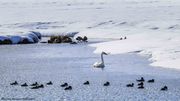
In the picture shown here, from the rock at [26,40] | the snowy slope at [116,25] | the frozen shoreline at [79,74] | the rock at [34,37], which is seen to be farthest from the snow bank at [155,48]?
the rock at [34,37]

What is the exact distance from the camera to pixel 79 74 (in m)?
22.9

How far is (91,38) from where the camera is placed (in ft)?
139

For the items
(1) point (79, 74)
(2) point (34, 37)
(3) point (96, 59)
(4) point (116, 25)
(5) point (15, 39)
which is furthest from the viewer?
(4) point (116, 25)

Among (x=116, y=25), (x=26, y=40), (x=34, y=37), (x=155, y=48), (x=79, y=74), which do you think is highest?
(x=116, y=25)

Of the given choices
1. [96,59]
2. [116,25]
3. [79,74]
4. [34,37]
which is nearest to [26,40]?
[34,37]

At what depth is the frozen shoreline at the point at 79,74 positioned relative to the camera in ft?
60.1

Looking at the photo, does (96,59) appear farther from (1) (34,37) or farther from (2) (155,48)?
(1) (34,37)

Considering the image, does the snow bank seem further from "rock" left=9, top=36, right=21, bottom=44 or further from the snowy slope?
"rock" left=9, top=36, right=21, bottom=44

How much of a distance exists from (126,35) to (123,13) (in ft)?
52.6

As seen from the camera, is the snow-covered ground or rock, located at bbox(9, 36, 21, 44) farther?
rock, located at bbox(9, 36, 21, 44)

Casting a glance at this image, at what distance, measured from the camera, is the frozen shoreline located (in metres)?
18.3

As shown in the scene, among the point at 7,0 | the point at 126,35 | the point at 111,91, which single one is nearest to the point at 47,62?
the point at 111,91

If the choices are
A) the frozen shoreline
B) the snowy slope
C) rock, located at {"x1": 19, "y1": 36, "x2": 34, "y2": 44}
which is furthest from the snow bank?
rock, located at {"x1": 19, "y1": 36, "x2": 34, "y2": 44}

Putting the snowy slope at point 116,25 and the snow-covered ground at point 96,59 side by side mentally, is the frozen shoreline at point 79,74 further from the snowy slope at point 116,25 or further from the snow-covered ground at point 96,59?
the snowy slope at point 116,25
